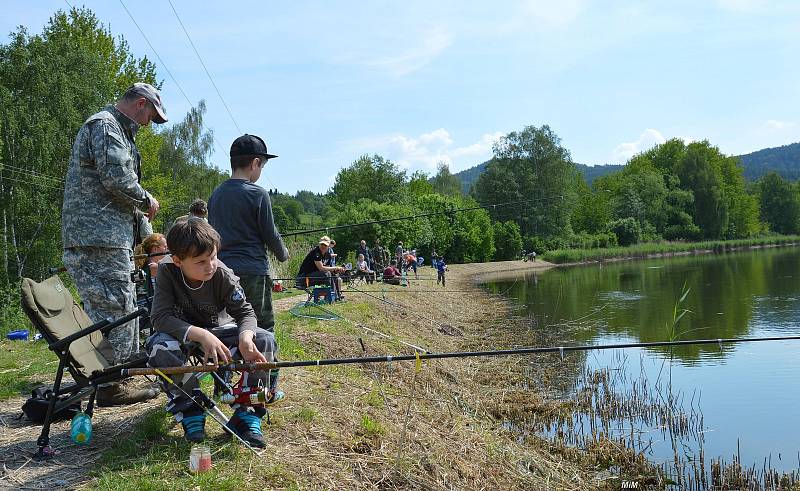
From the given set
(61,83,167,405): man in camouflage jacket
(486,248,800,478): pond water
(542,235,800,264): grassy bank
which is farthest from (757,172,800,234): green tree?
(61,83,167,405): man in camouflage jacket

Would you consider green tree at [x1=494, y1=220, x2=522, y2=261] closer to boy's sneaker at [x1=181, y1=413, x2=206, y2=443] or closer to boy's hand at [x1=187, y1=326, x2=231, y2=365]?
boy's sneaker at [x1=181, y1=413, x2=206, y2=443]

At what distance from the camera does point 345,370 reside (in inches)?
265

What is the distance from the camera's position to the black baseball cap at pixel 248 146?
433cm

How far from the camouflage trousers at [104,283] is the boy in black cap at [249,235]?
2.30 feet

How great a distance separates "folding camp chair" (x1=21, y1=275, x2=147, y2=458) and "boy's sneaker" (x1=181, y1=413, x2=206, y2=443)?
377 millimetres

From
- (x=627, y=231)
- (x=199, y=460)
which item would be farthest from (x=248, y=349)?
(x=627, y=231)

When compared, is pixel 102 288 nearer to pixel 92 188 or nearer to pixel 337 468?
pixel 92 188

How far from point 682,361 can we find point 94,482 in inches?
423

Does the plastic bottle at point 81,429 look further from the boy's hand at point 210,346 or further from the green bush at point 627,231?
the green bush at point 627,231

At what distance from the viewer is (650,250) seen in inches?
2365

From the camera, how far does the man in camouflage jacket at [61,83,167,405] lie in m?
4.25

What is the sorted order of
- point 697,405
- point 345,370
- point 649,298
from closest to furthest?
point 345,370 < point 697,405 < point 649,298

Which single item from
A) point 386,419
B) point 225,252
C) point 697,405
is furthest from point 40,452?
point 697,405

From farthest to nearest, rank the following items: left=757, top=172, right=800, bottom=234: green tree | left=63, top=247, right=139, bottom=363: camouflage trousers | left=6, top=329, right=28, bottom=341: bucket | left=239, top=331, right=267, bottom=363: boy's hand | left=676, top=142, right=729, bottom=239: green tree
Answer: left=757, top=172, right=800, bottom=234: green tree < left=676, top=142, right=729, bottom=239: green tree < left=6, top=329, right=28, bottom=341: bucket < left=63, top=247, right=139, bottom=363: camouflage trousers < left=239, top=331, right=267, bottom=363: boy's hand
